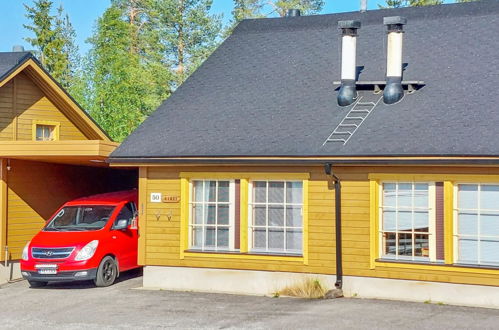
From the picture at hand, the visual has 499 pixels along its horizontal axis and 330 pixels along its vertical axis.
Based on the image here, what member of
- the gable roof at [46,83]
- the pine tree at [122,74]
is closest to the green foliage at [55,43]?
the pine tree at [122,74]

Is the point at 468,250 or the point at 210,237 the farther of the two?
the point at 210,237

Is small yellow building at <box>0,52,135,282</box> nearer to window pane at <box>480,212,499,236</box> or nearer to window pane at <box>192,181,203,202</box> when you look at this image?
window pane at <box>192,181,203,202</box>

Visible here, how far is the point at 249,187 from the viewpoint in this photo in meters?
18.2

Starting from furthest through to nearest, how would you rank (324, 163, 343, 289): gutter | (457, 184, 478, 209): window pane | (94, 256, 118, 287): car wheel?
(94, 256, 118, 287): car wheel
(324, 163, 343, 289): gutter
(457, 184, 478, 209): window pane

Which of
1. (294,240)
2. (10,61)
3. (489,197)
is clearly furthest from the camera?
(10,61)

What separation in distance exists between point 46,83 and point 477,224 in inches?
508

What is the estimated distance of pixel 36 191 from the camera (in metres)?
22.5

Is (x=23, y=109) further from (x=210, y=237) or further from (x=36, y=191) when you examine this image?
(x=210, y=237)

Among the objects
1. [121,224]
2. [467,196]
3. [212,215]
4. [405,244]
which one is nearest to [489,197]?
[467,196]

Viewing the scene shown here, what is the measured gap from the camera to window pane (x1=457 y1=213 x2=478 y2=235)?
16062 mm

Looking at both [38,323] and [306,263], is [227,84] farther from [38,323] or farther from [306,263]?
[38,323]

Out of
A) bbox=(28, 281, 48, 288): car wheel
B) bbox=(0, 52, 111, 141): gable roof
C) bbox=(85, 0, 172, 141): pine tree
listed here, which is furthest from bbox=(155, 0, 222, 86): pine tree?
bbox=(28, 281, 48, 288): car wheel

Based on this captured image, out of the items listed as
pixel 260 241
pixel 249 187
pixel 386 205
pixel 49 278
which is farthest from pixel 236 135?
pixel 49 278

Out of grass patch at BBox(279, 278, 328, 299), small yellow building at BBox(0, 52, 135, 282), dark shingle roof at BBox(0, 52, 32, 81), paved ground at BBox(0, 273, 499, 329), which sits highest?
dark shingle roof at BBox(0, 52, 32, 81)
